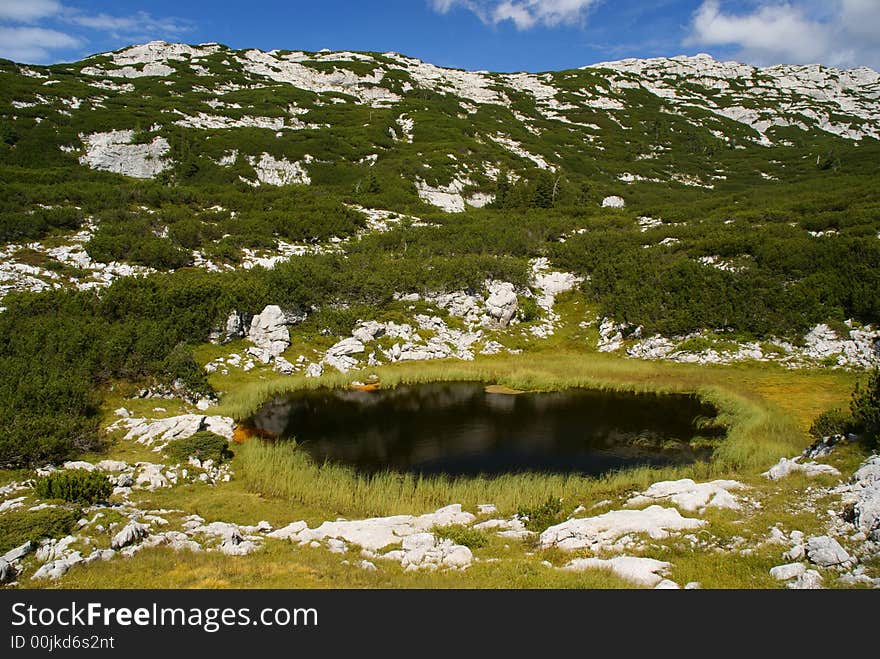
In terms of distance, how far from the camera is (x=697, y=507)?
14438mm

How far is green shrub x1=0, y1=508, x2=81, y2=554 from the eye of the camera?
1194 cm

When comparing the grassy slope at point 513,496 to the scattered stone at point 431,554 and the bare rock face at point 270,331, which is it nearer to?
the scattered stone at point 431,554

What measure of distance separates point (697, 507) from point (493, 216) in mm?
61422

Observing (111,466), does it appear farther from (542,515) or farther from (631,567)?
(631,567)

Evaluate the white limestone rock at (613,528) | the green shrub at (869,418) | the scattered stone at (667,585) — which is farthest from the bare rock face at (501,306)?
the scattered stone at (667,585)

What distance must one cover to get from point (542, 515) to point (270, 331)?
27352 millimetres

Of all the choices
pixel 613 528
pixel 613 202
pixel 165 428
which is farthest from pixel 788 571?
pixel 613 202

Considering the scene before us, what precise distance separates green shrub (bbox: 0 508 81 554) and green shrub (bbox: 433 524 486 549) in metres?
10.2

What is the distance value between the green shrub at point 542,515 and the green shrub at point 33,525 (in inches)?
516

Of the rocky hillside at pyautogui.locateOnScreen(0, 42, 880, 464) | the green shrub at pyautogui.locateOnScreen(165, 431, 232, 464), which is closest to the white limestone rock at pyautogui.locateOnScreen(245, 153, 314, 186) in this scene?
the rocky hillside at pyautogui.locateOnScreen(0, 42, 880, 464)

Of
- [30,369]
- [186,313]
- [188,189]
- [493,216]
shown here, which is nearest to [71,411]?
[30,369]
